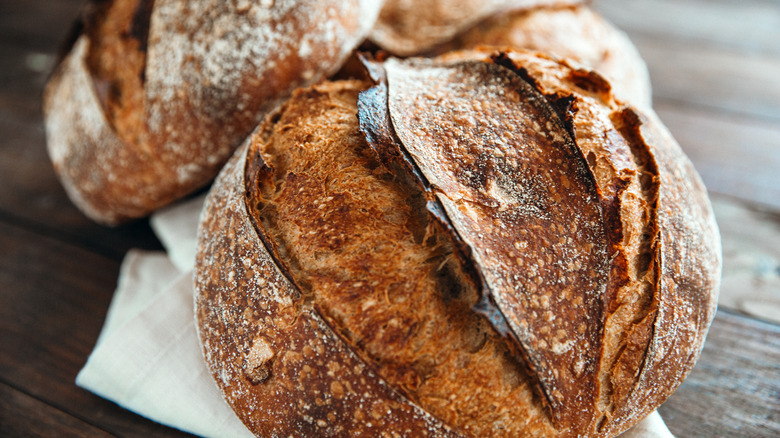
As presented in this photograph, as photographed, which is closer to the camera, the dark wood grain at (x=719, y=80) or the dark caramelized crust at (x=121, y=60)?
the dark caramelized crust at (x=121, y=60)

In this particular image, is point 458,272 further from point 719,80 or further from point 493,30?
point 719,80

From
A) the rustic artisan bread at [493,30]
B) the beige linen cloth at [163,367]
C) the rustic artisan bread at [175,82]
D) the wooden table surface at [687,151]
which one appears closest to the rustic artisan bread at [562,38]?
the rustic artisan bread at [493,30]

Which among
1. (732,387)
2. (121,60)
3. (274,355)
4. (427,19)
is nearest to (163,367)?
(274,355)

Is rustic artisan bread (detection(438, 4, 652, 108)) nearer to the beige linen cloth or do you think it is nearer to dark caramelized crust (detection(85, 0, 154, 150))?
dark caramelized crust (detection(85, 0, 154, 150))

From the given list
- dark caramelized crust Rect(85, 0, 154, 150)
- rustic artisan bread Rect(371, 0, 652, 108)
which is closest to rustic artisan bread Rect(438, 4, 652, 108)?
rustic artisan bread Rect(371, 0, 652, 108)

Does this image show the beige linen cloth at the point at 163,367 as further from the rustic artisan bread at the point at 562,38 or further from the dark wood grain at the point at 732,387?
the rustic artisan bread at the point at 562,38

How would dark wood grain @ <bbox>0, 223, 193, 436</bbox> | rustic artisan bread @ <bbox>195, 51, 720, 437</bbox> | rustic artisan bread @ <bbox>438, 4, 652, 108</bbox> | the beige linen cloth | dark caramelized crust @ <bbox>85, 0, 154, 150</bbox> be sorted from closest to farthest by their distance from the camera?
1. rustic artisan bread @ <bbox>195, 51, 720, 437</bbox>
2. the beige linen cloth
3. dark wood grain @ <bbox>0, 223, 193, 436</bbox>
4. dark caramelized crust @ <bbox>85, 0, 154, 150</bbox>
5. rustic artisan bread @ <bbox>438, 4, 652, 108</bbox>
